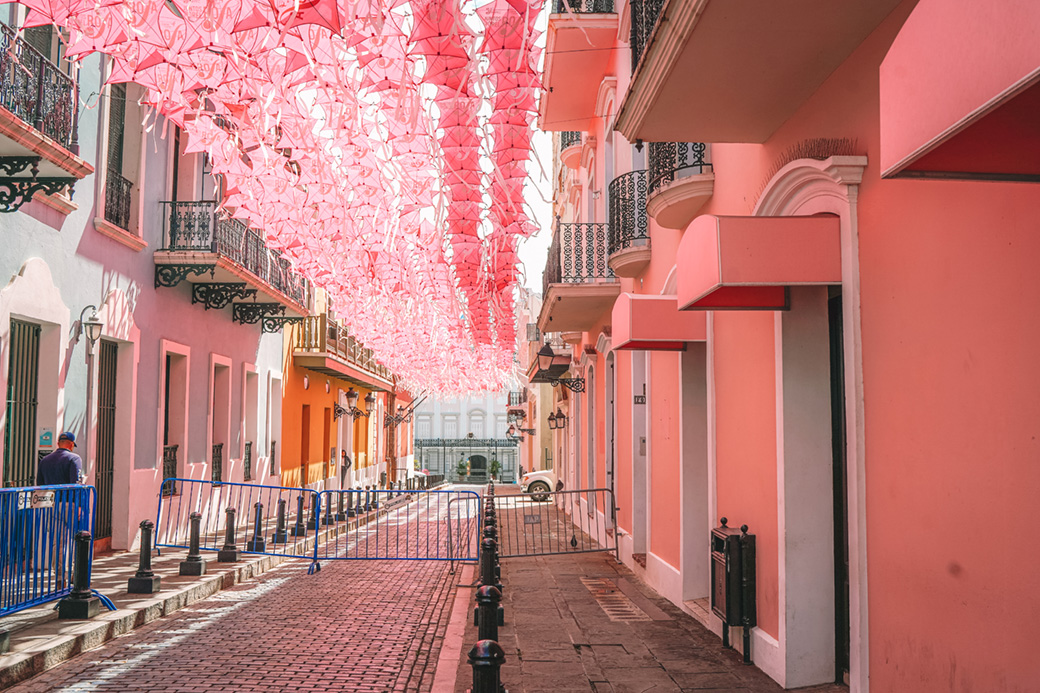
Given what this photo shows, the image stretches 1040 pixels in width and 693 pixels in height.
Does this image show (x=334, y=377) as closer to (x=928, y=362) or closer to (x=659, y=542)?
(x=659, y=542)

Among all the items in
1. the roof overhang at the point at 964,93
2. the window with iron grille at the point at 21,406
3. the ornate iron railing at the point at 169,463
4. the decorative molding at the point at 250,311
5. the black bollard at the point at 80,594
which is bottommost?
the black bollard at the point at 80,594

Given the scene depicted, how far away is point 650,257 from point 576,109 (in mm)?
5708

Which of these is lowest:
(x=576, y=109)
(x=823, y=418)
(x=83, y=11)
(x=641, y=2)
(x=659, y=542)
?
(x=659, y=542)

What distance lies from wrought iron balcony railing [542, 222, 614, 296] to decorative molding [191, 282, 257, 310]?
655 cm

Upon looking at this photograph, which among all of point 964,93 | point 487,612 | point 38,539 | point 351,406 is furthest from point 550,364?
point 964,93

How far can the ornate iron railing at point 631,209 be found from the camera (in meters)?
11.8

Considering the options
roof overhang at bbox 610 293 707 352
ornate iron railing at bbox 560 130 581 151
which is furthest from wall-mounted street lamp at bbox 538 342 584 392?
→ roof overhang at bbox 610 293 707 352

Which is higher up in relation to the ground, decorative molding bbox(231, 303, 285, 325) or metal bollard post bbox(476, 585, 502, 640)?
decorative molding bbox(231, 303, 285, 325)

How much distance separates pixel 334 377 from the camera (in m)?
30.3

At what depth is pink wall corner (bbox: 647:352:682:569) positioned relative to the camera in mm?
9883

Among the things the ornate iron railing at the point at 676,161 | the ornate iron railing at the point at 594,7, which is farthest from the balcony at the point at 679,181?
the ornate iron railing at the point at 594,7

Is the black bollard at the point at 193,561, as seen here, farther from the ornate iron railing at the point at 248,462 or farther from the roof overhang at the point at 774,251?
the ornate iron railing at the point at 248,462

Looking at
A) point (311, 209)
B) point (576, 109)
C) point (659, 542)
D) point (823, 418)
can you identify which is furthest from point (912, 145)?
point (576, 109)

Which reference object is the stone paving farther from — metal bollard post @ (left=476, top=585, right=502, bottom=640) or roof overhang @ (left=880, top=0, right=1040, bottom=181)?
roof overhang @ (left=880, top=0, right=1040, bottom=181)
